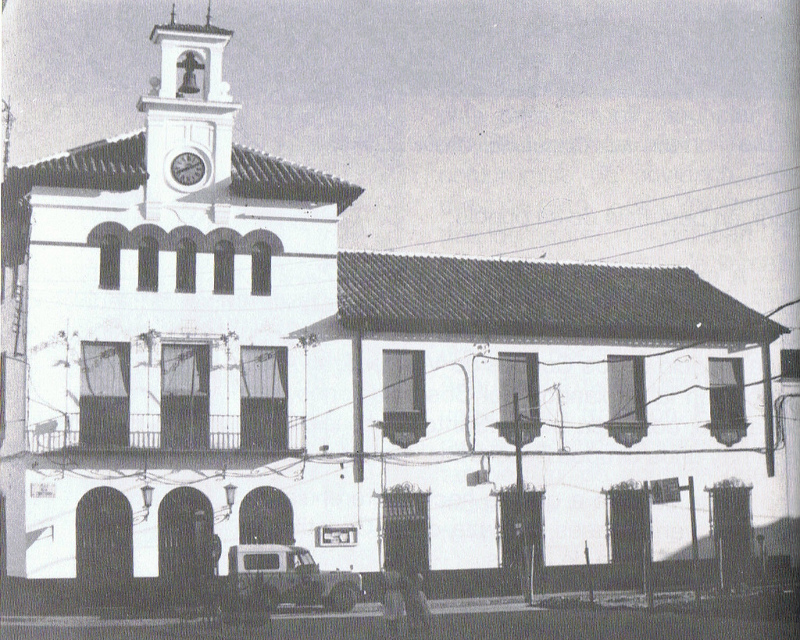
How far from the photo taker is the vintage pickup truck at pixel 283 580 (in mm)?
20172

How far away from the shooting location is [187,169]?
863 inches

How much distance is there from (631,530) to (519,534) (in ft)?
5.85

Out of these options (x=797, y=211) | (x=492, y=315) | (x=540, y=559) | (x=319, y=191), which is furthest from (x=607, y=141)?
(x=540, y=559)

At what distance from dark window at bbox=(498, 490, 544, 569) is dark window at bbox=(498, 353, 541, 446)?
3.47ft

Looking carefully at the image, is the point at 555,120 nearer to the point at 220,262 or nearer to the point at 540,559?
the point at 220,262

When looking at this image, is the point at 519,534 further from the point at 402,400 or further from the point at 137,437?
the point at 137,437

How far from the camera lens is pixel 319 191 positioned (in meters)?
21.1

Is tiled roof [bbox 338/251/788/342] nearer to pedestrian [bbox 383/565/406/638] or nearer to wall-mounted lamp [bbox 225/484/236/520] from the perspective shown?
wall-mounted lamp [bbox 225/484/236/520]

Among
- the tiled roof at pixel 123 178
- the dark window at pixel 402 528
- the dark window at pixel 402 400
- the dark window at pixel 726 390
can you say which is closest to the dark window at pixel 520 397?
the dark window at pixel 402 400

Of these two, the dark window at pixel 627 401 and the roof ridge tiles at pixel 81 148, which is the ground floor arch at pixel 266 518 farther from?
the dark window at pixel 627 401

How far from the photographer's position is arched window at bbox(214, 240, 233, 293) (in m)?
22.0

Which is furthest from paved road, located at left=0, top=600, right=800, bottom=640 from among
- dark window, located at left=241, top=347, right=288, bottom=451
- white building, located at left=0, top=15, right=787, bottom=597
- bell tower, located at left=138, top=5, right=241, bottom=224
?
bell tower, located at left=138, top=5, right=241, bottom=224

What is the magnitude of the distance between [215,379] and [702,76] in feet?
26.2

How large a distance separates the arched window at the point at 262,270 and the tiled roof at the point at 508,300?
149 centimetres
